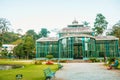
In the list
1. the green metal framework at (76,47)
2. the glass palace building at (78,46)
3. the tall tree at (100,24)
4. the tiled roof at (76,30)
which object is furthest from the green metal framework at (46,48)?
the tall tree at (100,24)

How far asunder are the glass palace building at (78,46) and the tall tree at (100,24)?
2170 centimetres

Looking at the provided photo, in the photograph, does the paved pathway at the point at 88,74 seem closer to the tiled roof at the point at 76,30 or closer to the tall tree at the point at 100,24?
the tiled roof at the point at 76,30

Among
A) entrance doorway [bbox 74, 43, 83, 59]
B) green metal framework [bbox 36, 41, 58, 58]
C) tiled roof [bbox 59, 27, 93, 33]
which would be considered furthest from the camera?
tiled roof [bbox 59, 27, 93, 33]

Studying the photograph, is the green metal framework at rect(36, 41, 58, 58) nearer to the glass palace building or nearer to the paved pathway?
the glass palace building

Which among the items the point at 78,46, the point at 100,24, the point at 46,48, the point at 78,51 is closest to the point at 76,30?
the point at 78,46

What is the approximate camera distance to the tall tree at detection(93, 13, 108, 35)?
236ft

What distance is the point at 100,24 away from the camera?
72750 millimetres

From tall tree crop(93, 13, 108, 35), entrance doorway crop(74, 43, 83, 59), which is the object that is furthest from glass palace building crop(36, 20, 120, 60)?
tall tree crop(93, 13, 108, 35)

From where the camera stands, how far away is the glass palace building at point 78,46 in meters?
44.1

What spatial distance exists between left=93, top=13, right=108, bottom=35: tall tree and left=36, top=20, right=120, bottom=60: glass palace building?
21.7m

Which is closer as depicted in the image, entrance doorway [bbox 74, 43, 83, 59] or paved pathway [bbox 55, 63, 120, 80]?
paved pathway [bbox 55, 63, 120, 80]

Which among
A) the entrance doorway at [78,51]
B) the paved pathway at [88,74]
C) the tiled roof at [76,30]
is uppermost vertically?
the tiled roof at [76,30]

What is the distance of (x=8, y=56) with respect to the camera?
6153 centimetres

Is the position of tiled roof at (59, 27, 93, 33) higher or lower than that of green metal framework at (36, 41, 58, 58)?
higher
